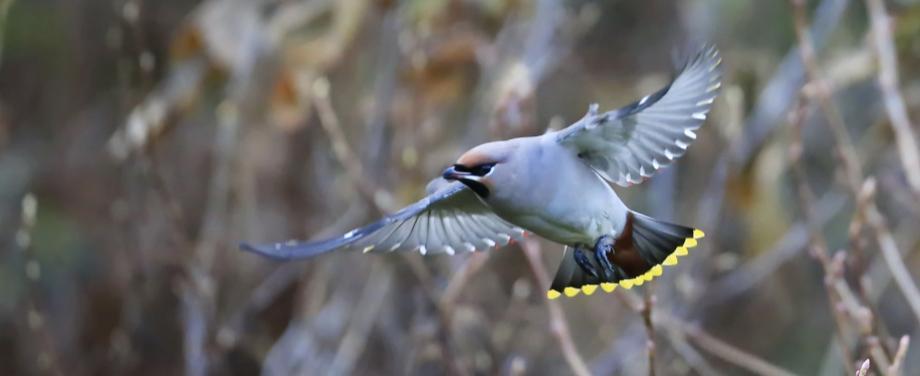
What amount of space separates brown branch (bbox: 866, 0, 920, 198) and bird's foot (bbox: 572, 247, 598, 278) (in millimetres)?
833

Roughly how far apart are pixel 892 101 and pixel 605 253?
1012 mm

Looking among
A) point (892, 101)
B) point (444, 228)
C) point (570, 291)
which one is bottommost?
point (570, 291)

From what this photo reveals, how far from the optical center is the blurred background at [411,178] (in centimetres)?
245

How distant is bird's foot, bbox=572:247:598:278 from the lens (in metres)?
1.54

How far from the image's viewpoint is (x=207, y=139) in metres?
4.48

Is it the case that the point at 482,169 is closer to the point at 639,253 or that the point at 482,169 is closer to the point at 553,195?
the point at 553,195

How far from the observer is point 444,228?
1.67 meters

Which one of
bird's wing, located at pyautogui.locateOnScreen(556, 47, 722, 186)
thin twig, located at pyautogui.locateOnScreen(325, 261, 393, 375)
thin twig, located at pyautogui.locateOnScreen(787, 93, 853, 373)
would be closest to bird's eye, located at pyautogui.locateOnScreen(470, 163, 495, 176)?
bird's wing, located at pyautogui.locateOnScreen(556, 47, 722, 186)

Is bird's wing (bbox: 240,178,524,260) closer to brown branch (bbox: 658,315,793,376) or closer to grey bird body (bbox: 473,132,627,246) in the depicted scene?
grey bird body (bbox: 473,132,627,246)

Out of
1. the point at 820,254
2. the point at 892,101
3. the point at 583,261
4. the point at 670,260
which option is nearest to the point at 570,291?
the point at 583,261

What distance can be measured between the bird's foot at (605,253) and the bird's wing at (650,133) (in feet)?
0.25

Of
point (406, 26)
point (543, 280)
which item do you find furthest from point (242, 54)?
point (543, 280)

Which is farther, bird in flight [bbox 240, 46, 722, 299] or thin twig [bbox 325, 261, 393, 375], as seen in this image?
thin twig [bbox 325, 261, 393, 375]

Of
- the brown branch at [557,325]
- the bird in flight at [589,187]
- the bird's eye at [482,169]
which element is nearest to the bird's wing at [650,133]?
the bird in flight at [589,187]
